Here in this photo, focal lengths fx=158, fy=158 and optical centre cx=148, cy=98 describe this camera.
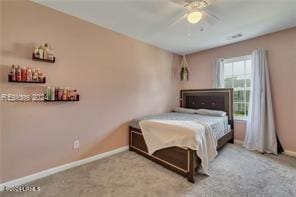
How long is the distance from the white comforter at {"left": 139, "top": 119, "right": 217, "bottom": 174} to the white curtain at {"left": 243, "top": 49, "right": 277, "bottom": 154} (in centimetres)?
137

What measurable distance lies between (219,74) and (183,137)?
261 centimetres

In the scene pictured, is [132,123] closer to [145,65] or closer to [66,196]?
[145,65]

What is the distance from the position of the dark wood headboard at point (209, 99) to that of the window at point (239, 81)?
0.21 metres

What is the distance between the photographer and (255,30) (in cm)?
317

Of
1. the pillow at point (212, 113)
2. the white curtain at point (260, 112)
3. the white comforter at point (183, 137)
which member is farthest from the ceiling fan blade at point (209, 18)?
the pillow at point (212, 113)

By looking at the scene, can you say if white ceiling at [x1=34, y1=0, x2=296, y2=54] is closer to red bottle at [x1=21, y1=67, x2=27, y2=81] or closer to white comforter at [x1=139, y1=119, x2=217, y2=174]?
red bottle at [x1=21, y1=67, x2=27, y2=81]

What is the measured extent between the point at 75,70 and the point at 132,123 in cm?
155

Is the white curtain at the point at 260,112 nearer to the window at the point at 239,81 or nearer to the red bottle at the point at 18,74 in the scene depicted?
the window at the point at 239,81

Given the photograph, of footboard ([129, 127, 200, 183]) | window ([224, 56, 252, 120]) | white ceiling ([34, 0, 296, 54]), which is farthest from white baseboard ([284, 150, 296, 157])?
white ceiling ([34, 0, 296, 54])

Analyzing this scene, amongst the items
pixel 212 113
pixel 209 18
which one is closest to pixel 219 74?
pixel 212 113

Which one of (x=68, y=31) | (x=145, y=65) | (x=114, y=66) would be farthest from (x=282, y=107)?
(x=68, y=31)

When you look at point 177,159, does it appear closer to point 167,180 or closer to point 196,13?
point 167,180

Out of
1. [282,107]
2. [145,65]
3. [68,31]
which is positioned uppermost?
[68,31]

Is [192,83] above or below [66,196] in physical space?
above
